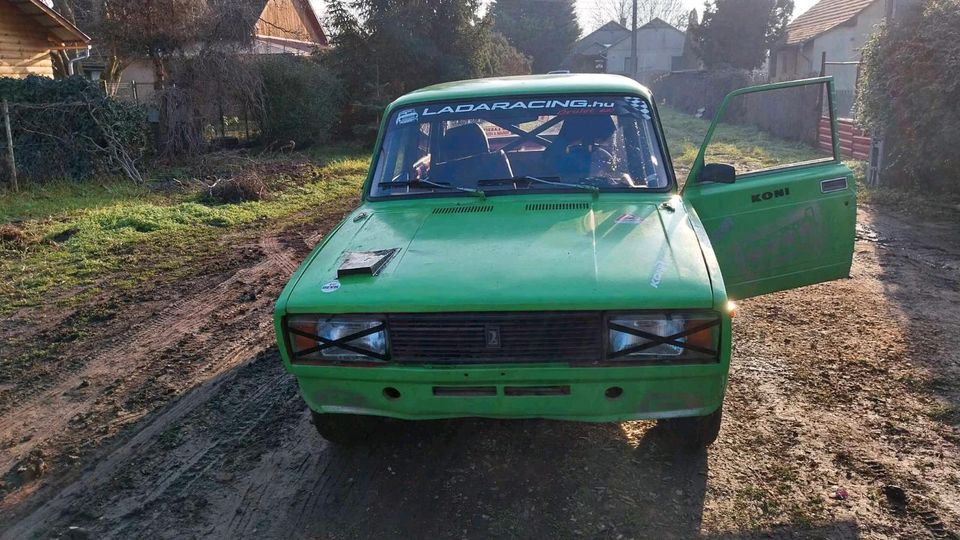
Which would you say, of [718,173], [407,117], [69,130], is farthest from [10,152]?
[718,173]

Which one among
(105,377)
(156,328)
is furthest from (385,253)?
(156,328)

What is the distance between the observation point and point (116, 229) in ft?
30.9

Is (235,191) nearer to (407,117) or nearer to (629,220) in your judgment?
(407,117)

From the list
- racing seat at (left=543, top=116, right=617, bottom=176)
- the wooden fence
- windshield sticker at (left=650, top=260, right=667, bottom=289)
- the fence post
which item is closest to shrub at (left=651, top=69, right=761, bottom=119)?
the wooden fence

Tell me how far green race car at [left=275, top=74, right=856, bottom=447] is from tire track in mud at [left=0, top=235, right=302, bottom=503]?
5.41ft

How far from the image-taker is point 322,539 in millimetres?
3168

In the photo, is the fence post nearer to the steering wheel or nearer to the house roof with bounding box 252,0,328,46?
the steering wheel

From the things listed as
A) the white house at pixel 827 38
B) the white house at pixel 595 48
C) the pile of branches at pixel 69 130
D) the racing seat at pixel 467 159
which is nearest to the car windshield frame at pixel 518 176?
the racing seat at pixel 467 159

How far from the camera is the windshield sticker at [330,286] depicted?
3.32m

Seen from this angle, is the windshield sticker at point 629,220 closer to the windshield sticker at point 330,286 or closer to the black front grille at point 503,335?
the black front grille at point 503,335

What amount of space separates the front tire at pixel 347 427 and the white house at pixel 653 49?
59.5 metres

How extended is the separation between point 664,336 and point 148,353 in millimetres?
3906

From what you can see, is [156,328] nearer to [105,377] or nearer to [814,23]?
[105,377]

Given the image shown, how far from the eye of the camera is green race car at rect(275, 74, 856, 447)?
3.12 meters
